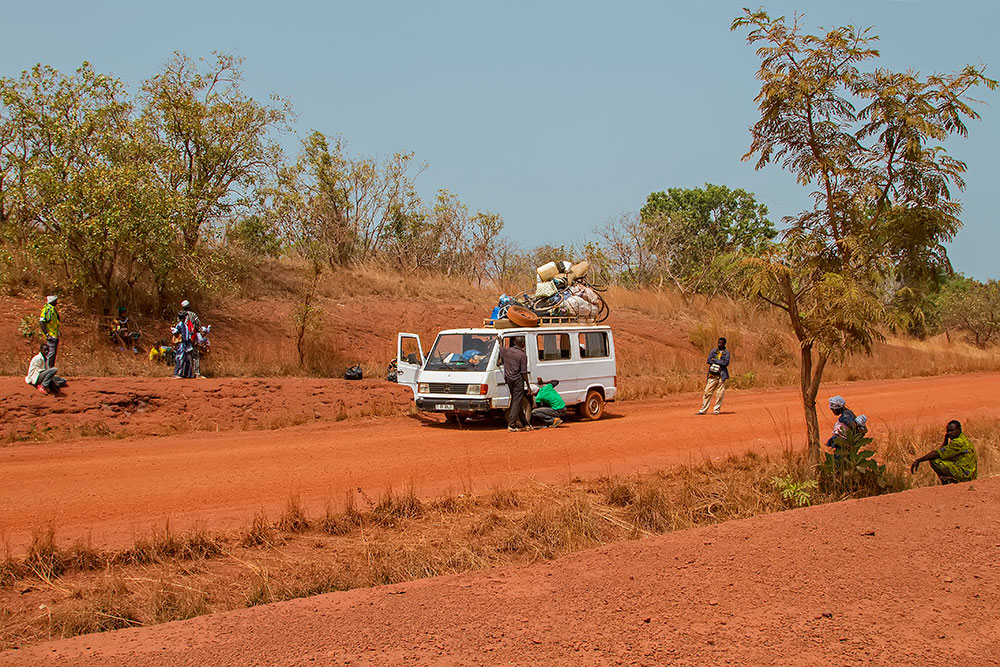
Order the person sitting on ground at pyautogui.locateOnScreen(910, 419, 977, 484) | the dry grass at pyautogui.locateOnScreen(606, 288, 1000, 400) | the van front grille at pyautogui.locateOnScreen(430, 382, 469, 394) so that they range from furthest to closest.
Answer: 1. the dry grass at pyautogui.locateOnScreen(606, 288, 1000, 400)
2. the van front grille at pyautogui.locateOnScreen(430, 382, 469, 394)
3. the person sitting on ground at pyautogui.locateOnScreen(910, 419, 977, 484)

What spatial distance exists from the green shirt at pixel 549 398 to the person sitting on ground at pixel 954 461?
7.08 metres

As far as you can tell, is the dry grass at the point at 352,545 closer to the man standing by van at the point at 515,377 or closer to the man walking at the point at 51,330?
the man standing by van at the point at 515,377

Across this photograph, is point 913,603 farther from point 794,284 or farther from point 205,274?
point 205,274

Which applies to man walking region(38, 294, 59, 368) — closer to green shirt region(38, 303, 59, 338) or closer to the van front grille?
green shirt region(38, 303, 59, 338)

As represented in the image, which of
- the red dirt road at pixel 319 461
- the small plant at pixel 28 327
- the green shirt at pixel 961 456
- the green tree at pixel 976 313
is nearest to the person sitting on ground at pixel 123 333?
Result: the small plant at pixel 28 327

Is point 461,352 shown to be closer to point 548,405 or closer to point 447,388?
point 447,388

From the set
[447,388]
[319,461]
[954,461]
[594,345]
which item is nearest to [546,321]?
[594,345]

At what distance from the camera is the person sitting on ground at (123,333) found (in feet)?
74.6

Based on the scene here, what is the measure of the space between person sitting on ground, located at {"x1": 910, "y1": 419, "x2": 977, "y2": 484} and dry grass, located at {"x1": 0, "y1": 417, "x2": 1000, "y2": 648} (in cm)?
51

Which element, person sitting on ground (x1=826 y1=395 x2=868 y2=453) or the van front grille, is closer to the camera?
person sitting on ground (x1=826 y1=395 x2=868 y2=453)

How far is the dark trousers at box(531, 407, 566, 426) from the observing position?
16.7m

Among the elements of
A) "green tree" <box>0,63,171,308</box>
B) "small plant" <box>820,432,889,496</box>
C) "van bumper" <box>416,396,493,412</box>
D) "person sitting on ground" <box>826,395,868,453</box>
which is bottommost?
"small plant" <box>820,432,889,496</box>

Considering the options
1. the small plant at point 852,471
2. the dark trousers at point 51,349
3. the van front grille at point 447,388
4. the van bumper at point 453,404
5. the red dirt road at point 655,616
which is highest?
the dark trousers at point 51,349

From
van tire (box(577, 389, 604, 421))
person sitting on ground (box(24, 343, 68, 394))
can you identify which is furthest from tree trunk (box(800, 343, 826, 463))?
person sitting on ground (box(24, 343, 68, 394))
